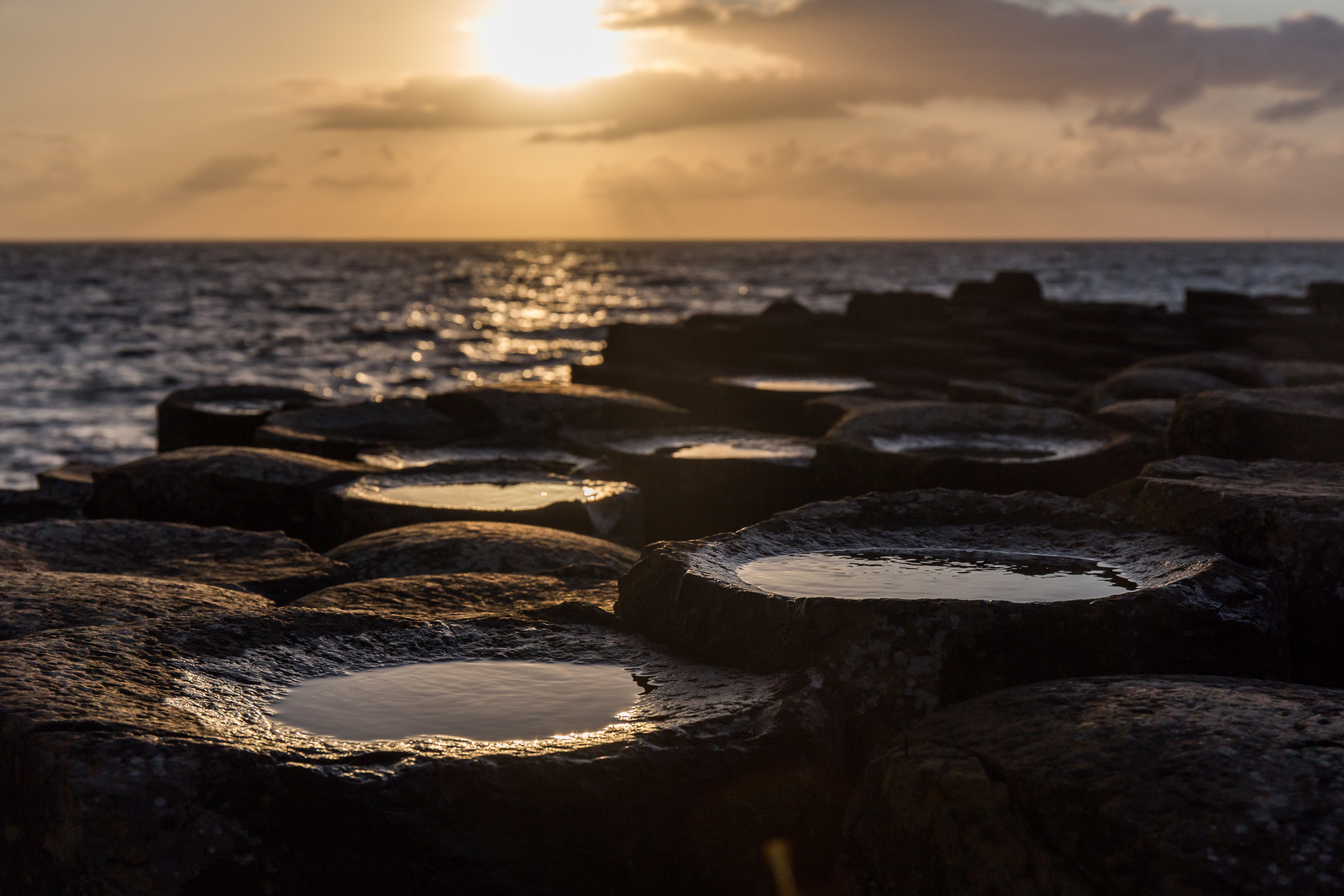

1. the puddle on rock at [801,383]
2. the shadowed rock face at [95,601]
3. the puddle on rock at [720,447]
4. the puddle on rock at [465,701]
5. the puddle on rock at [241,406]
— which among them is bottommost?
the puddle on rock at [465,701]

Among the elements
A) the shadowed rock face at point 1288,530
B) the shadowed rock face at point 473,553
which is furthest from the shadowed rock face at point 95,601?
the shadowed rock face at point 1288,530

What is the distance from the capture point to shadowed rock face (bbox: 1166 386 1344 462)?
11.8 ft

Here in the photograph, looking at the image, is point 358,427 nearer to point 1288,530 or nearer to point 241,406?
point 241,406

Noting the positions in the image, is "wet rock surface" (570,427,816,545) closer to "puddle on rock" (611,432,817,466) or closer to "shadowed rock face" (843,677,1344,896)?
"puddle on rock" (611,432,817,466)

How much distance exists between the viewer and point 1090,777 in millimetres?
1724

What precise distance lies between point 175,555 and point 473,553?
1.08m

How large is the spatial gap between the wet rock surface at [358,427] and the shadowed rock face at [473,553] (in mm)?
2463

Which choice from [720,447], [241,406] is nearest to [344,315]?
[241,406]

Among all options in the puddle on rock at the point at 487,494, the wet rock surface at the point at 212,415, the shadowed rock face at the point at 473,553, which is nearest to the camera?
the shadowed rock face at the point at 473,553

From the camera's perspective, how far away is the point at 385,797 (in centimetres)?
192

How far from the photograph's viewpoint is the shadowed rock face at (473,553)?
3844mm

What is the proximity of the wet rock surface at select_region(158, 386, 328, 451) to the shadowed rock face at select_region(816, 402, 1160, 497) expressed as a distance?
470 centimetres

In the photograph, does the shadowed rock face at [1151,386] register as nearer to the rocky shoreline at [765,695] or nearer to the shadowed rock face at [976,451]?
the shadowed rock face at [976,451]

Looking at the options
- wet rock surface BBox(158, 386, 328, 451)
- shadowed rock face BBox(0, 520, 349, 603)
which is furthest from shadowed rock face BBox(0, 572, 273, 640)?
wet rock surface BBox(158, 386, 328, 451)
